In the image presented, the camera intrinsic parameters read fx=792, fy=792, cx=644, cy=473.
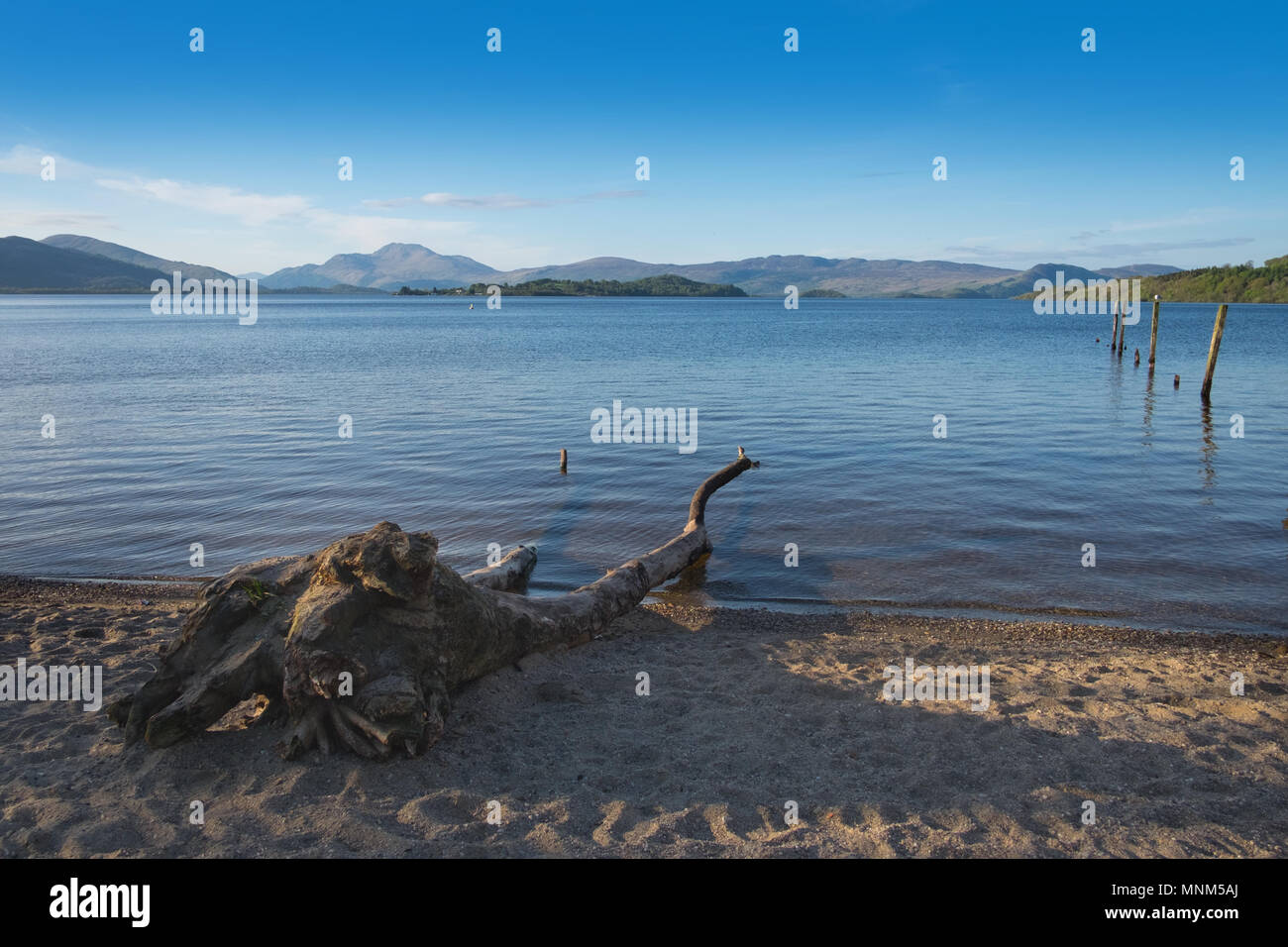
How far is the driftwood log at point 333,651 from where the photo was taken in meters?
7.31

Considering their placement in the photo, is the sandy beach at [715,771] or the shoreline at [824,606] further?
the shoreline at [824,606]

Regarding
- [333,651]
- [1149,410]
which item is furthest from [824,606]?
[1149,410]

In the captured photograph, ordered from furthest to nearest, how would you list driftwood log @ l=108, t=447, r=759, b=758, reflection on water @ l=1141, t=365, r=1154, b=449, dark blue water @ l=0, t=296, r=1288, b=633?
1. reflection on water @ l=1141, t=365, r=1154, b=449
2. dark blue water @ l=0, t=296, r=1288, b=633
3. driftwood log @ l=108, t=447, r=759, b=758

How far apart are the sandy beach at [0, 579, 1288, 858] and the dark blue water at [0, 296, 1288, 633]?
4443 mm

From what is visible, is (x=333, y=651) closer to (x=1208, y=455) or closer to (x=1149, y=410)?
(x=1208, y=455)

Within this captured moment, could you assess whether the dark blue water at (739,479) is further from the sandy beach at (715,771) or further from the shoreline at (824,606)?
the sandy beach at (715,771)

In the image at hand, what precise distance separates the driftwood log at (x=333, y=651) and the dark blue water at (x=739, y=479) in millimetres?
6631

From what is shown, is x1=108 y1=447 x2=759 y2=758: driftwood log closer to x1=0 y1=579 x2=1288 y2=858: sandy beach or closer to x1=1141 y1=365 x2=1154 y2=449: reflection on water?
x1=0 y1=579 x2=1288 y2=858: sandy beach

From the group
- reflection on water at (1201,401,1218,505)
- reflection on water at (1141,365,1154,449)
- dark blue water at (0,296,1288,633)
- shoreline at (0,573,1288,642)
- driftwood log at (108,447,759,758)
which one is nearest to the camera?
driftwood log at (108,447,759,758)

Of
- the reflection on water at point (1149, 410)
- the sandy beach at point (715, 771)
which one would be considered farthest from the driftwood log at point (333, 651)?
the reflection on water at point (1149, 410)

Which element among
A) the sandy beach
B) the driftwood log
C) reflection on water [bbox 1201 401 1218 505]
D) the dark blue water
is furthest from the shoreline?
reflection on water [bbox 1201 401 1218 505]

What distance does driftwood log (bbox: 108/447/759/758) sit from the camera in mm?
7312

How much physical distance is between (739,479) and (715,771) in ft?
52.1
